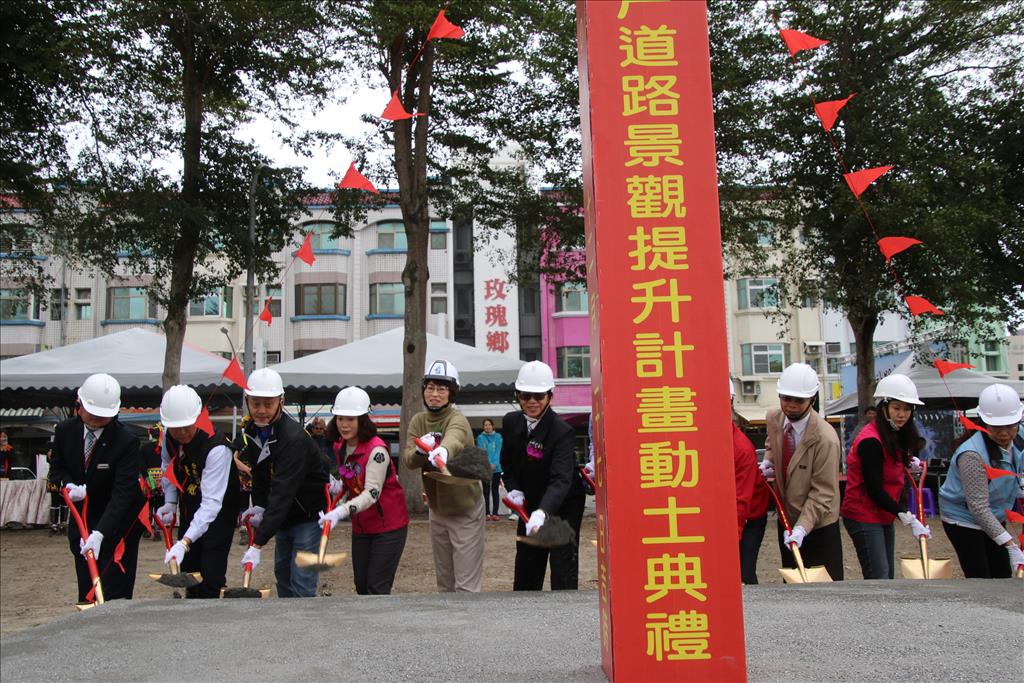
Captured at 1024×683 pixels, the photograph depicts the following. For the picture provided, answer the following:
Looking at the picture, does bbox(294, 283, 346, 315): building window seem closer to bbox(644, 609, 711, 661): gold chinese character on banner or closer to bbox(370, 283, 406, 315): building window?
bbox(370, 283, 406, 315): building window

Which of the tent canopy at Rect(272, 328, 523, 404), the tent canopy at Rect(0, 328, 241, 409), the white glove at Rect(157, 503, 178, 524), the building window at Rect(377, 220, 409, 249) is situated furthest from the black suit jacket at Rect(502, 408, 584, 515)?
the building window at Rect(377, 220, 409, 249)

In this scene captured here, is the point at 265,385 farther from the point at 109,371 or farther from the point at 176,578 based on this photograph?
the point at 109,371

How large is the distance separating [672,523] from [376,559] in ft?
9.27

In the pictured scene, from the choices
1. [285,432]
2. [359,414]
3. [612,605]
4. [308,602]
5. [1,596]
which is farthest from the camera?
[1,596]

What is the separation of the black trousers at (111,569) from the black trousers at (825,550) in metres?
3.83

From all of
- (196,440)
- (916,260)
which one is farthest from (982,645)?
(916,260)

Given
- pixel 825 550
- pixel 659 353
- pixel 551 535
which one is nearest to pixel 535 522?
pixel 551 535

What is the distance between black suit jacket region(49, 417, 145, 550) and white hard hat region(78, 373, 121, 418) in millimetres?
116

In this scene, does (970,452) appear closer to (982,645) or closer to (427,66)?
(982,645)

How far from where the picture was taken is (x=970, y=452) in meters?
5.00

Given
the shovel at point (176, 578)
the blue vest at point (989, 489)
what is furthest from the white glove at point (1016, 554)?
the shovel at point (176, 578)

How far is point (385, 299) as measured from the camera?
34812 millimetres

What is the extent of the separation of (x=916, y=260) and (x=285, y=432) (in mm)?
10839

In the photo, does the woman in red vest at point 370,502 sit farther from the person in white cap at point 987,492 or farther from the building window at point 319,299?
the building window at point 319,299
